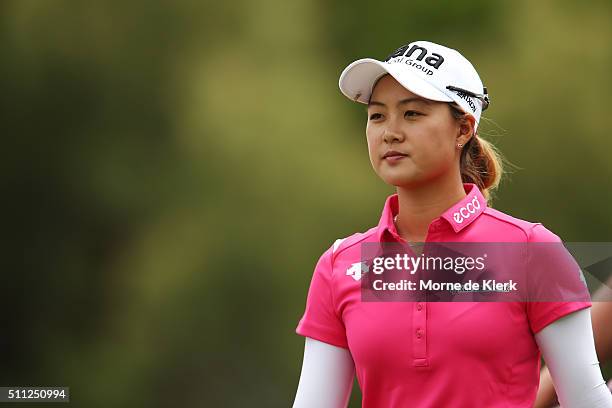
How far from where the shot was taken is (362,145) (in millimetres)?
5844

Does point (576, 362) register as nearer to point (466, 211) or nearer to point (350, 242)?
point (466, 211)

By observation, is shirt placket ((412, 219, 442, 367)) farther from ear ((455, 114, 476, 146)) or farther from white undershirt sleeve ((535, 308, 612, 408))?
ear ((455, 114, 476, 146))

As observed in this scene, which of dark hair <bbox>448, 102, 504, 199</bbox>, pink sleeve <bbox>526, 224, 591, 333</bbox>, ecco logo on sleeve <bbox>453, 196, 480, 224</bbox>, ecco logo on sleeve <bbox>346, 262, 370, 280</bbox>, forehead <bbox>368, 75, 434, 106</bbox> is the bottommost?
pink sleeve <bbox>526, 224, 591, 333</bbox>

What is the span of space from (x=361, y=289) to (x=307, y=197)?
3.69m

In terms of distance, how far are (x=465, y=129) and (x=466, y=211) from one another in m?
0.17

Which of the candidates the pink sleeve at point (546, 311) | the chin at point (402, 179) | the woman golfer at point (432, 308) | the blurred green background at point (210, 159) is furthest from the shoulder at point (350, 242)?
the blurred green background at point (210, 159)

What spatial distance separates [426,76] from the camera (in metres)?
2.07

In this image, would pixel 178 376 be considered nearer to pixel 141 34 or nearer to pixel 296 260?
pixel 296 260

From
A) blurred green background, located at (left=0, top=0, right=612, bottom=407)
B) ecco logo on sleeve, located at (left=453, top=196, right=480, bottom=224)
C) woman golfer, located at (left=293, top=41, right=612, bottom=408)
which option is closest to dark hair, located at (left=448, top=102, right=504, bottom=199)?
woman golfer, located at (left=293, top=41, right=612, bottom=408)

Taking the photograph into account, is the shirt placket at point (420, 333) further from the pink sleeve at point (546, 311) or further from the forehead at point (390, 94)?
the forehead at point (390, 94)

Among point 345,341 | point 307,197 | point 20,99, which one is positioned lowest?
point 345,341

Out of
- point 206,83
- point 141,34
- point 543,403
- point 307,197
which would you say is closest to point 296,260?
point 307,197

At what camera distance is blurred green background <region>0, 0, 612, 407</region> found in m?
5.61

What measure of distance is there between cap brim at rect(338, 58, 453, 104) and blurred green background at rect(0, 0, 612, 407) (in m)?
3.43
